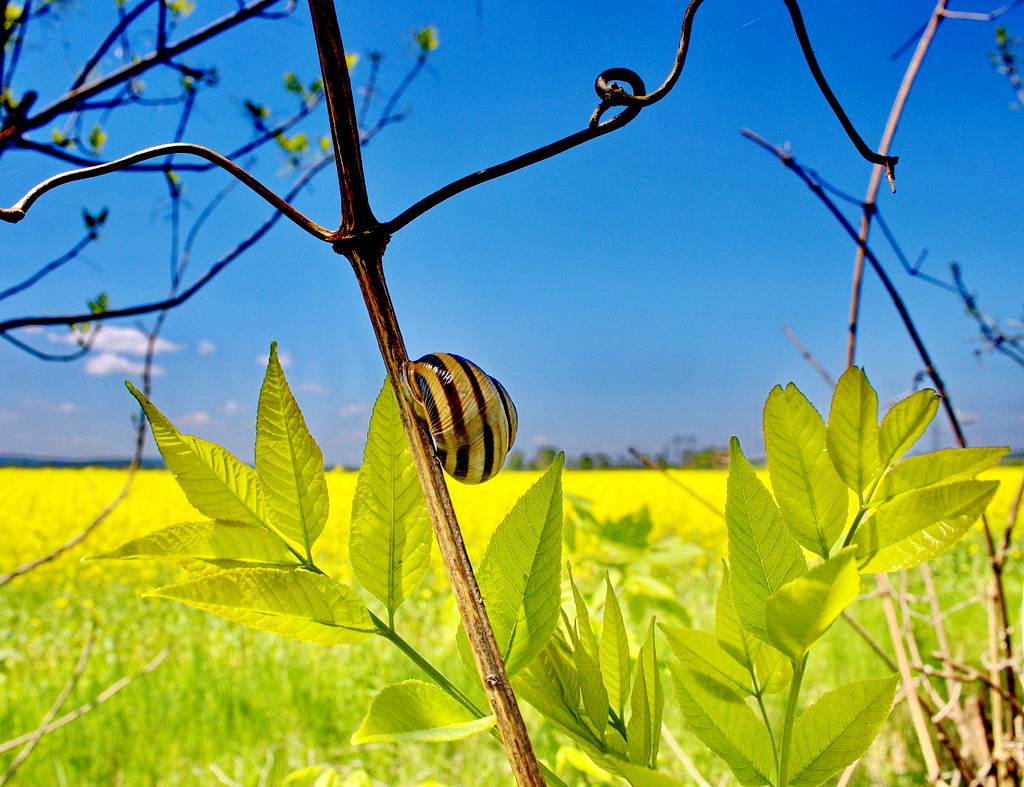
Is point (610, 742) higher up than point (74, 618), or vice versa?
point (610, 742)

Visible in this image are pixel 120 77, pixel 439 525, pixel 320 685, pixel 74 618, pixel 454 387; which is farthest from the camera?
pixel 74 618

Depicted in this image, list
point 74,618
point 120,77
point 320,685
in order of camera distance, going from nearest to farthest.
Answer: point 120,77, point 320,685, point 74,618

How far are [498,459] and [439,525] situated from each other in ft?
0.41

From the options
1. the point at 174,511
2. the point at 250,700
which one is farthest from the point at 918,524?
the point at 174,511

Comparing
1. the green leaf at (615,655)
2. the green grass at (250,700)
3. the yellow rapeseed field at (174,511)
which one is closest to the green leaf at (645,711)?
the green leaf at (615,655)

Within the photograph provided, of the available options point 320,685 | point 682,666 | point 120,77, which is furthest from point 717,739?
point 320,685

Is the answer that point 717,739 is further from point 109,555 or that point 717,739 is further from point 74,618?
point 74,618

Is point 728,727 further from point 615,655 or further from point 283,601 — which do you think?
point 283,601

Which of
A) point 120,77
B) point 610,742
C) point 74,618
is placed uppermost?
point 120,77

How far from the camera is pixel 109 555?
0.63ft

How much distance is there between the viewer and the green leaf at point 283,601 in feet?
0.60

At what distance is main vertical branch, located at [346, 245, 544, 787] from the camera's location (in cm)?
17

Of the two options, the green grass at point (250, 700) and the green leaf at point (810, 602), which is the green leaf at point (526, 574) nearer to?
the green leaf at point (810, 602)

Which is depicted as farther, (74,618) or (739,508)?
(74,618)
